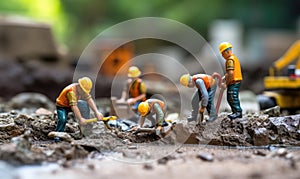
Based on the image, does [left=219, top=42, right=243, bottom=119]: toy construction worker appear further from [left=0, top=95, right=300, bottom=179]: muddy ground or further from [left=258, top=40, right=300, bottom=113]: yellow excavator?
[left=258, top=40, right=300, bottom=113]: yellow excavator

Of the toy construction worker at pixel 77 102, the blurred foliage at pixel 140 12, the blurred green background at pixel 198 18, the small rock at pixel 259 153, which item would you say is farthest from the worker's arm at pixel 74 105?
the blurred foliage at pixel 140 12

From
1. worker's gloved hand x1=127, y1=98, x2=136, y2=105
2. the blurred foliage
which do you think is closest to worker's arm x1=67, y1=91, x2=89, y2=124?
worker's gloved hand x1=127, y1=98, x2=136, y2=105

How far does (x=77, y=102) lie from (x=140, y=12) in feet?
84.3

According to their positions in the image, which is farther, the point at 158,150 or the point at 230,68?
the point at 230,68

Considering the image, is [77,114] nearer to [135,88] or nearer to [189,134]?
[189,134]

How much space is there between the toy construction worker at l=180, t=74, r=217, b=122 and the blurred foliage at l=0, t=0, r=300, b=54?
80.5 feet

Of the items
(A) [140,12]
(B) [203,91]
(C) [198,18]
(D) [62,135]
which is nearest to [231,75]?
(B) [203,91]

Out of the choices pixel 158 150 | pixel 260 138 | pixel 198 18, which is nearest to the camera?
pixel 158 150

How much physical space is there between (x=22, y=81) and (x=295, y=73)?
1095cm

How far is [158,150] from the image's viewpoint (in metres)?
6.90

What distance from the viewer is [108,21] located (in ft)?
113

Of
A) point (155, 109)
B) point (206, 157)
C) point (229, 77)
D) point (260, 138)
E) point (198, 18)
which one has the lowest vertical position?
point (206, 157)

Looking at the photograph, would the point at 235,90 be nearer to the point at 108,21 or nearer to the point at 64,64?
the point at 64,64

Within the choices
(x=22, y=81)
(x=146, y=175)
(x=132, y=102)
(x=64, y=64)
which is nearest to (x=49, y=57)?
(x=64, y=64)
